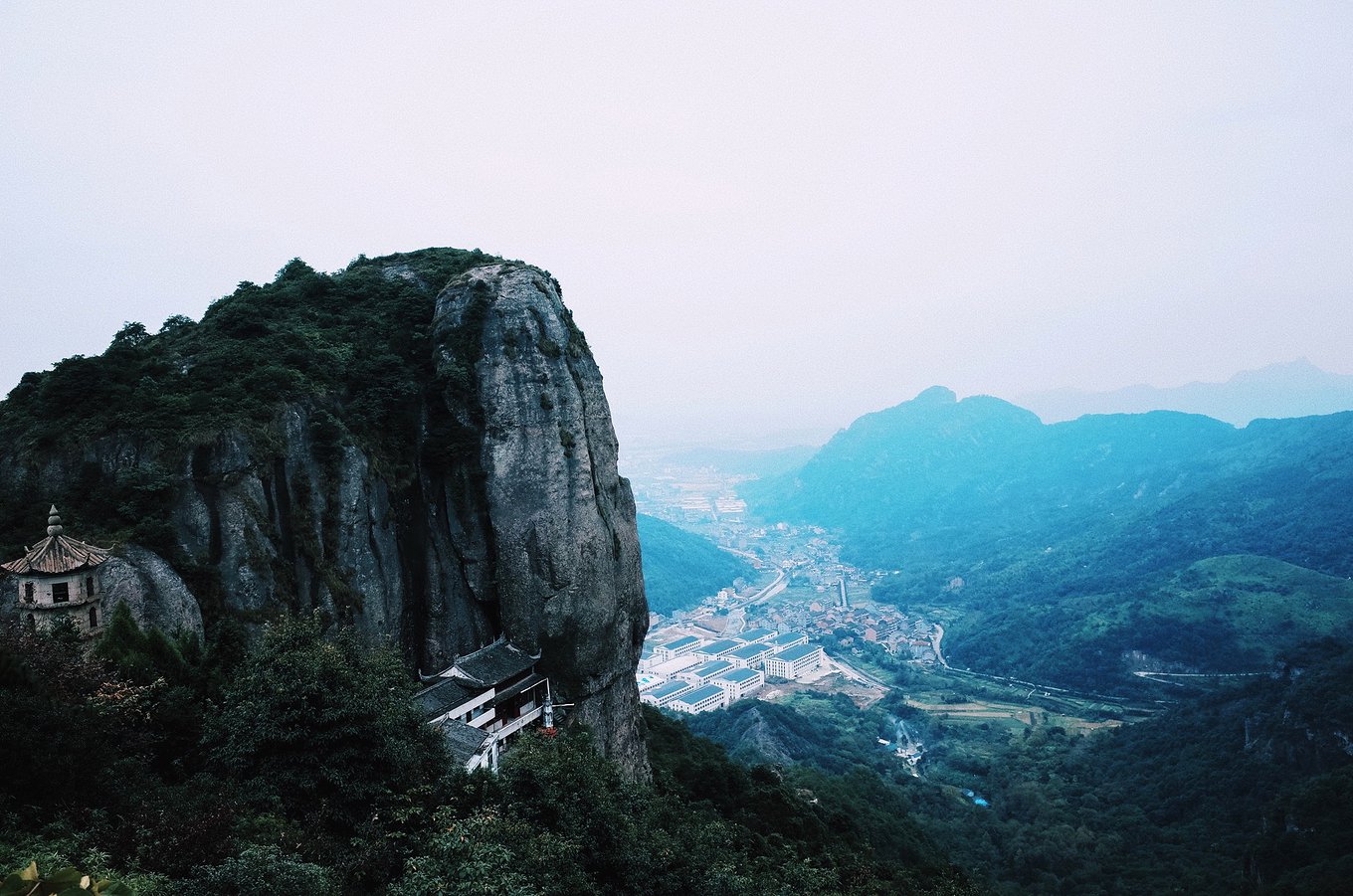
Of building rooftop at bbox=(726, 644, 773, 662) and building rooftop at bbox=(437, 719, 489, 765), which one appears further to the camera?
building rooftop at bbox=(726, 644, 773, 662)

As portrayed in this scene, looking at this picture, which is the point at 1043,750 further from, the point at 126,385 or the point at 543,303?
the point at 126,385

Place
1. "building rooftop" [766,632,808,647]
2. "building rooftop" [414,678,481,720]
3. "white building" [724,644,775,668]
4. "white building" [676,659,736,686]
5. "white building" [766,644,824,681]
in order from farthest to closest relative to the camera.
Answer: "building rooftop" [766,632,808,647] → "white building" [766,644,824,681] → "white building" [724,644,775,668] → "white building" [676,659,736,686] → "building rooftop" [414,678,481,720]

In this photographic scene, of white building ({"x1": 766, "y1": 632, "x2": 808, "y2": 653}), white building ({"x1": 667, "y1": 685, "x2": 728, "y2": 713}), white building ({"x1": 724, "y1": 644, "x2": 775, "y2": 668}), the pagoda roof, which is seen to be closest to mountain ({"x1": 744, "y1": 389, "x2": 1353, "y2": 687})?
white building ({"x1": 766, "y1": 632, "x2": 808, "y2": 653})

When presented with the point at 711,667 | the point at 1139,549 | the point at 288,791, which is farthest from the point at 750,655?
the point at 288,791

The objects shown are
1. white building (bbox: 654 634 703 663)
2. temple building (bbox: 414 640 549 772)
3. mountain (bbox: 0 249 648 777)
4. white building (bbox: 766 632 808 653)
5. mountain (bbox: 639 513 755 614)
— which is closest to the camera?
mountain (bbox: 0 249 648 777)

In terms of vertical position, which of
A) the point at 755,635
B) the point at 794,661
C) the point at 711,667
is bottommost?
the point at 794,661

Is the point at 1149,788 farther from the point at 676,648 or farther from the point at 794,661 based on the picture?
the point at 676,648

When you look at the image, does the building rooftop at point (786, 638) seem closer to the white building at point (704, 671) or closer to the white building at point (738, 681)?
the white building at point (738, 681)

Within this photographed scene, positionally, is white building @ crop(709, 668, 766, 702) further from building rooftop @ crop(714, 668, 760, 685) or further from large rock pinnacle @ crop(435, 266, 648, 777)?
large rock pinnacle @ crop(435, 266, 648, 777)
